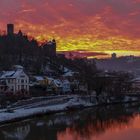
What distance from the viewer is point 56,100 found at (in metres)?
50.5

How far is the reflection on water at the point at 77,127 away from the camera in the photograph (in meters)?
31.0

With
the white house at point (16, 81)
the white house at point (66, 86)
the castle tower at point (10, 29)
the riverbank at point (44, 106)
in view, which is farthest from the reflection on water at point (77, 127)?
the castle tower at point (10, 29)

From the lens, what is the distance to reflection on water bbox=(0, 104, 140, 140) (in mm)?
30984

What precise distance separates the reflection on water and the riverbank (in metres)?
1.04

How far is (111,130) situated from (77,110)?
14.7 m

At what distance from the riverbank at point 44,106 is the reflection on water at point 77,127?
1.04 meters

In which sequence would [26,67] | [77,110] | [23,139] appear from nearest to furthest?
[23,139]
[77,110]
[26,67]

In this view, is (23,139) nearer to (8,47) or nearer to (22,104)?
(22,104)

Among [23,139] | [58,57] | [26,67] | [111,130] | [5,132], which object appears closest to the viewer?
[23,139]

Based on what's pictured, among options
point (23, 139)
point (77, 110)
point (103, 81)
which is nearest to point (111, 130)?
point (23, 139)

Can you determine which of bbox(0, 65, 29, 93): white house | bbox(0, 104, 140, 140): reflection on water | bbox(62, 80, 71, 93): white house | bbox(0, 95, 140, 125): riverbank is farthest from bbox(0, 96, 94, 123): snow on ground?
bbox(62, 80, 71, 93): white house

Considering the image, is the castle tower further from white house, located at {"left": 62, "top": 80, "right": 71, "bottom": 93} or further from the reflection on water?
the reflection on water

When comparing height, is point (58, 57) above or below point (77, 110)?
above

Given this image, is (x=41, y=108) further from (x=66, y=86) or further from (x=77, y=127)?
(x=66, y=86)
